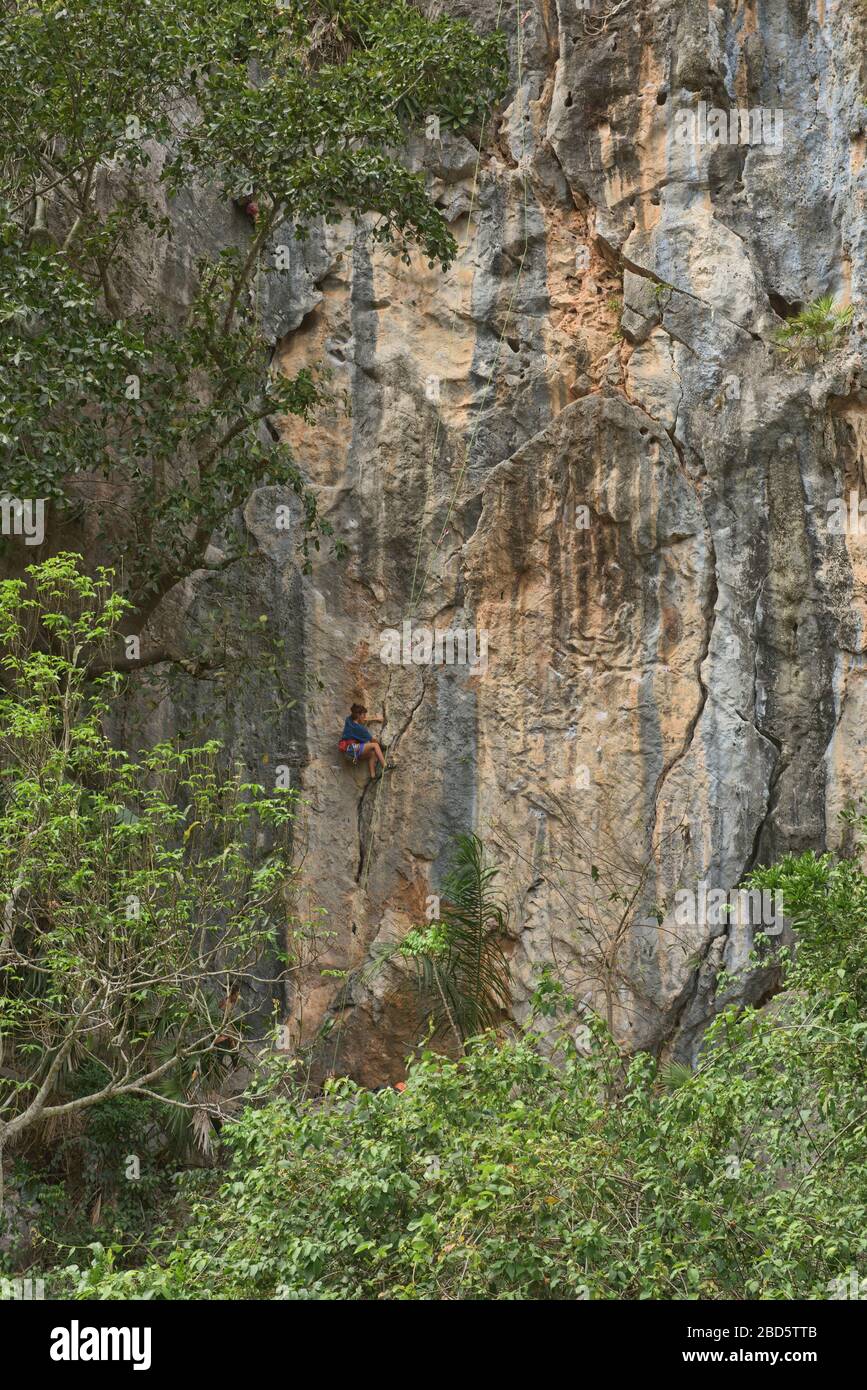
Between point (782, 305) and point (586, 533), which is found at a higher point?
point (782, 305)

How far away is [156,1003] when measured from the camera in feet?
38.9

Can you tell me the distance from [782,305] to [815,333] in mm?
666

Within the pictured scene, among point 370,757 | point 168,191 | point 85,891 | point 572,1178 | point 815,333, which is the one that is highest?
point 168,191

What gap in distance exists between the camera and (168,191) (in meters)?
13.2

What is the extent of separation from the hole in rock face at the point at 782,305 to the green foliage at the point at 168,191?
3343 mm

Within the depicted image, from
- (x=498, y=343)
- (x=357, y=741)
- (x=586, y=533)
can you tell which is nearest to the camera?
(x=586, y=533)

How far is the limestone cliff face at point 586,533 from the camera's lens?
538 inches

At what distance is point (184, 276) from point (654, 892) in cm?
777

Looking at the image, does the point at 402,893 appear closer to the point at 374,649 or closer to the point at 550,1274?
the point at 374,649

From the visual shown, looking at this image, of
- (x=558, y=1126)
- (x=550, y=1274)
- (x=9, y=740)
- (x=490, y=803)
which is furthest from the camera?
(x=490, y=803)

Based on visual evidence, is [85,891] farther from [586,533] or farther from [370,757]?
[586,533]

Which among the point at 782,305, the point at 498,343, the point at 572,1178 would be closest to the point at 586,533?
the point at 498,343

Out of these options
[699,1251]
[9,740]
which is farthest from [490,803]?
[699,1251]
